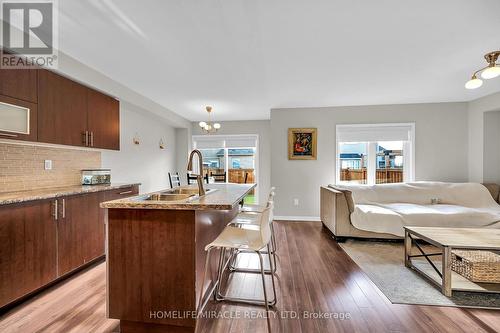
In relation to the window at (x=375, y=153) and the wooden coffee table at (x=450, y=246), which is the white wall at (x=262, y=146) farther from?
the wooden coffee table at (x=450, y=246)

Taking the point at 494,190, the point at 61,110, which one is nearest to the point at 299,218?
the point at 494,190

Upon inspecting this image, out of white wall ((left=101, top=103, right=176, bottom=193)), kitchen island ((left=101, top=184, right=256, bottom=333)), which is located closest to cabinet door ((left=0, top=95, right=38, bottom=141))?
kitchen island ((left=101, top=184, right=256, bottom=333))

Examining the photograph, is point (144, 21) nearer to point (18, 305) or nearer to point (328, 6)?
point (328, 6)

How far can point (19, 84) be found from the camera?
1947mm

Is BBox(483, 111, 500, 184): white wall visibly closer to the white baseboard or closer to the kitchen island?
the white baseboard

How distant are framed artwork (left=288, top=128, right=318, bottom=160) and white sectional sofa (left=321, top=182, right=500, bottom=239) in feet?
3.03

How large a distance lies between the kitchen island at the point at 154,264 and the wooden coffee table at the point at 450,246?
6.49ft

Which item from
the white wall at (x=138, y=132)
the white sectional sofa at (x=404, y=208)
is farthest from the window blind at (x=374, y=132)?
→ the white wall at (x=138, y=132)

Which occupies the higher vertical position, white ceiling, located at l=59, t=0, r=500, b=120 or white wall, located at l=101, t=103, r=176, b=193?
white ceiling, located at l=59, t=0, r=500, b=120

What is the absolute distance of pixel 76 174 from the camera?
2906 mm

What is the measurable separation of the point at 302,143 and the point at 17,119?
4.13m

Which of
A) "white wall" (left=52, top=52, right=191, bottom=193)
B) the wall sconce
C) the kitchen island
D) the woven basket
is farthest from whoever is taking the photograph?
the wall sconce

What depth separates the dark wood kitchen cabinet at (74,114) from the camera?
2.20 meters

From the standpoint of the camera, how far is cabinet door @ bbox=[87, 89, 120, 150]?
2.78m
